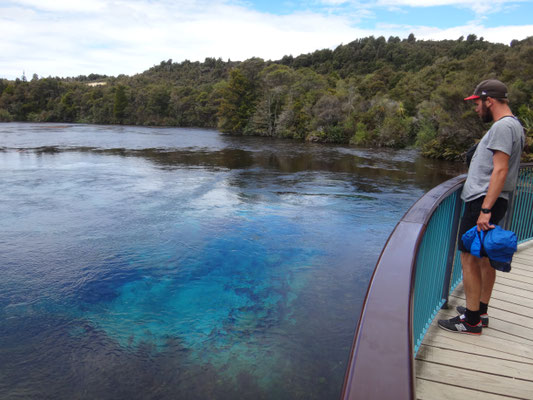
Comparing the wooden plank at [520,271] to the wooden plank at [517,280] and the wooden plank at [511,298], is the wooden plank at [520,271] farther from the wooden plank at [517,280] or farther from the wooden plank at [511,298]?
the wooden plank at [511,298]

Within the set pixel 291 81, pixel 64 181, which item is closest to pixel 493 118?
pixel 64 181

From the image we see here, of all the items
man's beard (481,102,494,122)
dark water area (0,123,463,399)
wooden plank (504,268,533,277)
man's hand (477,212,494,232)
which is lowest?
dark water area (0,123,463,399)

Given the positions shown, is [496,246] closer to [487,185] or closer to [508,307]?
[487,185]

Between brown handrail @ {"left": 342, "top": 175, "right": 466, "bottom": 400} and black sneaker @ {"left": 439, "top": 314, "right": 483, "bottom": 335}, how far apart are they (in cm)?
157

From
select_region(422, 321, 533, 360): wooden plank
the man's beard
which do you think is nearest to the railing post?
select_region(422, 321, 533, 360): wooden plank

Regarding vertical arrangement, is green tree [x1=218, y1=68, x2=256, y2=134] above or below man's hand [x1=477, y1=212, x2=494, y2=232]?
above

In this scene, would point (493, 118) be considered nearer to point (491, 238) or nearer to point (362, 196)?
point (491, 238)

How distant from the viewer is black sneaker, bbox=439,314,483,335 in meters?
3.04

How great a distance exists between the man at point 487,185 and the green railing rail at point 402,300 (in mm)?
220

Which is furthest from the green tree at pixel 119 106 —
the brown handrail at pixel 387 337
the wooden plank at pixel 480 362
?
the brown handrail at pixel 387 337

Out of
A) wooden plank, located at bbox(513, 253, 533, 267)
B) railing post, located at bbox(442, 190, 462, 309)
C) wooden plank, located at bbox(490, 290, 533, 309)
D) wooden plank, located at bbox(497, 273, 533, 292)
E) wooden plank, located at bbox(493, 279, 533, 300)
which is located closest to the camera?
railing post, located at bbox(442, 190, 462, 309)

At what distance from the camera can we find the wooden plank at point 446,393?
2.30 meters

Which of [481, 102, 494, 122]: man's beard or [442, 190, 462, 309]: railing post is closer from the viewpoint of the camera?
[481, 102, 494, 122]: man's beard

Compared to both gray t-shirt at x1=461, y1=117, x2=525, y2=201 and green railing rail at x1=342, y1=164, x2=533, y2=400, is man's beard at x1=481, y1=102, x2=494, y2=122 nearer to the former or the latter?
gray t-shirt at x1=461, y1=117, x2=525, y2=201
